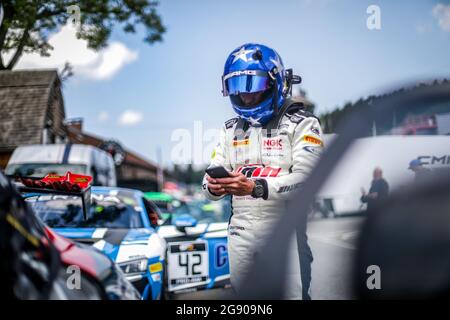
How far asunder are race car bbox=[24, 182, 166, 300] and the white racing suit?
104cm

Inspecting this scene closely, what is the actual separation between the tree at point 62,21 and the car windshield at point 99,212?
0.87 meters

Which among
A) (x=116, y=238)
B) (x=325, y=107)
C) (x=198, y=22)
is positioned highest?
(x=198, y=22)

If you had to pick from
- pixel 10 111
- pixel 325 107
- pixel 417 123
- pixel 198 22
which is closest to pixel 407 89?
pixel 417 123

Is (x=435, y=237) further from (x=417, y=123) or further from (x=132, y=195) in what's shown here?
(x=132, y=195)

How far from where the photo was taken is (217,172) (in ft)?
4.87

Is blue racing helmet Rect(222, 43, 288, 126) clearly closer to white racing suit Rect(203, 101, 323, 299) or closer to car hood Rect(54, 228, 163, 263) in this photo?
white racing suit Rect(203, 101, 323, 299)

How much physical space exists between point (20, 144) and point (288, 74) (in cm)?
163

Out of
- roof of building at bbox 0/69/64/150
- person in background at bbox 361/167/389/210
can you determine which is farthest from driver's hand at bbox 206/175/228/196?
roof of building at bbox 0/69/64/150

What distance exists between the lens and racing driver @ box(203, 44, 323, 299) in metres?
1.67

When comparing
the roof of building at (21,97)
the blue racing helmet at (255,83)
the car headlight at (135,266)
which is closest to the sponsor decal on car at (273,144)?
the blue racing helmet at (255,83)

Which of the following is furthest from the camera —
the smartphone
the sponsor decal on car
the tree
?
the tree

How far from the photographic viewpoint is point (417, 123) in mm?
1275

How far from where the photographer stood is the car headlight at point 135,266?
2.91 m

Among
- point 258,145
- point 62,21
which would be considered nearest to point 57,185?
point 258,145
